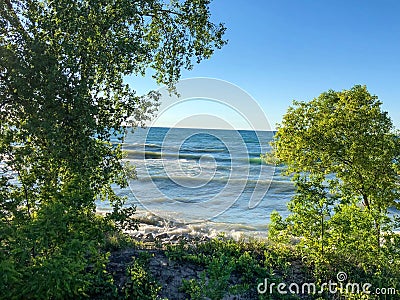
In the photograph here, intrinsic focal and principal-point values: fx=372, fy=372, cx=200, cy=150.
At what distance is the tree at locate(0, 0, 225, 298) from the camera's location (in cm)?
442

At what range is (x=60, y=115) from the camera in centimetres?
508

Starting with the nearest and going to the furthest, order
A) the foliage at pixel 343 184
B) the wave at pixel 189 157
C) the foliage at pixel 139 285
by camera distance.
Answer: the foliage at pixel 139 285 < the foliage at pixel 343 184 < the wave at pixel 189 157

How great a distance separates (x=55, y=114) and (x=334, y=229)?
4798 millimetres

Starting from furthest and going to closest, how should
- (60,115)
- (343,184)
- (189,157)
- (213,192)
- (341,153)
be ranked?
(189,157), (213,192), (343,184), (341,153), (60,115)

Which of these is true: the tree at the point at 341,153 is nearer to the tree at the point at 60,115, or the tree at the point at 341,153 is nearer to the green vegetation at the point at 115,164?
the green vegetation at the point at 115,164

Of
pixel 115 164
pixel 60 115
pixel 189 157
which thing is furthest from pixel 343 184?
pixel 189 157

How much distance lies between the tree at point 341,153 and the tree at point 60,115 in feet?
11.0

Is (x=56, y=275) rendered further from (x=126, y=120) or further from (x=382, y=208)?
(x=382, y=208)

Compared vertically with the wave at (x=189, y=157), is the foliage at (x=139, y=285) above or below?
below

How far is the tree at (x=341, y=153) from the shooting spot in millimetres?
6668

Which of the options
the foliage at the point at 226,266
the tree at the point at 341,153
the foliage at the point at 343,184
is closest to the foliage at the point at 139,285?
the foliage at the point at 226,266

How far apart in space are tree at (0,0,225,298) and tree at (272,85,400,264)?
3.36 meters

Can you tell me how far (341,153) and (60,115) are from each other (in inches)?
203

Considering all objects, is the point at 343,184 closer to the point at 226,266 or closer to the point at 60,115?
the point at 226,266
